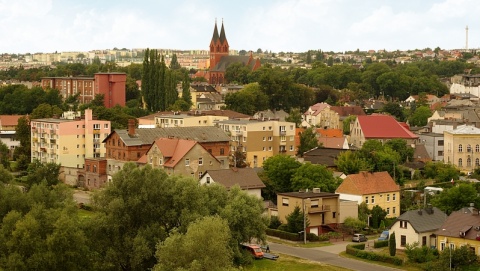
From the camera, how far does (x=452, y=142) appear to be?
6316 centimetres

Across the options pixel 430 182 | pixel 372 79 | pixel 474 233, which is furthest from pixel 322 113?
pixel 474 233

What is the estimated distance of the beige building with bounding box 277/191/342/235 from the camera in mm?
44781

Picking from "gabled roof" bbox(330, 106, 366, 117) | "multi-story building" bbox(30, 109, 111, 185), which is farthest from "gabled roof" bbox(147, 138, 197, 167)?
"gabled roof" bbox(330, 106, 366, 117)

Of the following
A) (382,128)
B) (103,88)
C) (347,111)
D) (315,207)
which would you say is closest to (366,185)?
(315,207)

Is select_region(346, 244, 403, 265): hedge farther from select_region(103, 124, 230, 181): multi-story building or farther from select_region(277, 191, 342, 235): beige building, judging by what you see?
select_region(103, 124, 230, 181): multi-story building

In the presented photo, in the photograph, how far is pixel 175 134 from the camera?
189 feet

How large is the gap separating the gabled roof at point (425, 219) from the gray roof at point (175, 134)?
18071mm

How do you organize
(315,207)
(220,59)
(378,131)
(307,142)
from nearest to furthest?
(315,207), (307,142), (378,131), (220,59)

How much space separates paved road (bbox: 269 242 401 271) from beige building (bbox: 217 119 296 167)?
1829 centimetres

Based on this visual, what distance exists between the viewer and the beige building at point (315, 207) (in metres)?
44.8

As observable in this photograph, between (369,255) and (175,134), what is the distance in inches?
818

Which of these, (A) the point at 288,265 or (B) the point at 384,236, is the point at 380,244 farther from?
(A) the point at 288,265

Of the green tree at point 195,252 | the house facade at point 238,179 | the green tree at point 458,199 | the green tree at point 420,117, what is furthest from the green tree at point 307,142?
the green tree at point 195,252

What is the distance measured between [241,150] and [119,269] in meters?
26.6
